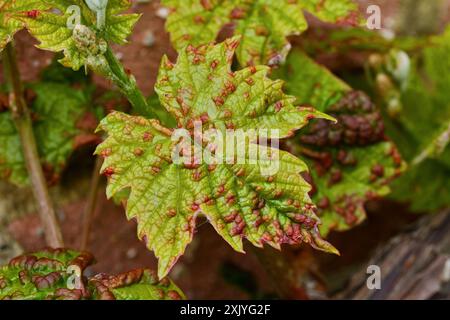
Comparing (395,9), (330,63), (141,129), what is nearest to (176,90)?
(141,129)

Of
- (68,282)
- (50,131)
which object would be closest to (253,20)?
(50,131)

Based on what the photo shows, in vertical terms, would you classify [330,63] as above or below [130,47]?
below

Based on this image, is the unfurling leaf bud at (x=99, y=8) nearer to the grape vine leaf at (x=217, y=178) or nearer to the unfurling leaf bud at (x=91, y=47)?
the unfurling leaf bud at (x=91, y=47)

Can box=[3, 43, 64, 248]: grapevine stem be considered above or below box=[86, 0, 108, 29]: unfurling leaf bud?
below

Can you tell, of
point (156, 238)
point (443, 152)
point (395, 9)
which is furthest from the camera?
point (395, 9)

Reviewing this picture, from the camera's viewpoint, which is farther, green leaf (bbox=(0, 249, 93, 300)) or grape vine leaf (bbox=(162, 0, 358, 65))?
grape vine leaf (bbox=(162, 0, 358, 65))

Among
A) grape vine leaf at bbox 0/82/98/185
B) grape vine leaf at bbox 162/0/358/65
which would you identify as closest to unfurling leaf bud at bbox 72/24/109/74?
grape vine leaf at bbox 162/0/358/65

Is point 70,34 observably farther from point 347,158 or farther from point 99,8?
point 347,158

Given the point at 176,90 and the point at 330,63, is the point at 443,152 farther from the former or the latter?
the point at 176,90

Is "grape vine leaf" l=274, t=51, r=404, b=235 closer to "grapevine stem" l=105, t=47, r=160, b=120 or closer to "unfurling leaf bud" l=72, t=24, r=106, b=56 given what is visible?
"grapevine stem" l=105, t=47, r=160, b=120
